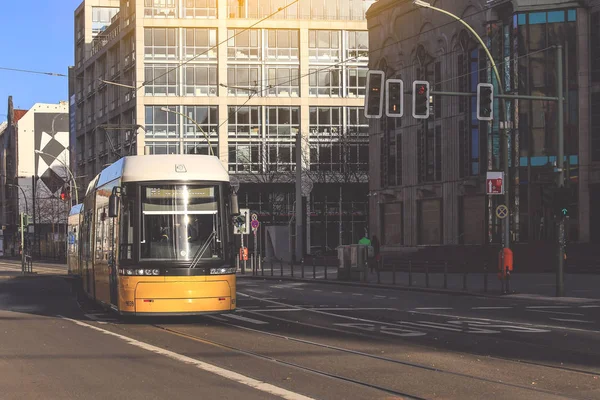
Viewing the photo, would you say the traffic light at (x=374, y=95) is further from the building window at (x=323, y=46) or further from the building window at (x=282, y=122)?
the building window at (x=323, y=46)

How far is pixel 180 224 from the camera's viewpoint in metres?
17.2

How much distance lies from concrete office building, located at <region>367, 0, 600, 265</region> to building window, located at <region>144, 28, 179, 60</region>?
2015cm

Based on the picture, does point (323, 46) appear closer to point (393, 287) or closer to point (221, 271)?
point (393, 287)

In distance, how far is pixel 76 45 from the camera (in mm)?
102438

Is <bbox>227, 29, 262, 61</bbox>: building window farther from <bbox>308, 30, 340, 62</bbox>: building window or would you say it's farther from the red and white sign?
the red and white sign

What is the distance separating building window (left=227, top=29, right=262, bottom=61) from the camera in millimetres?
78625

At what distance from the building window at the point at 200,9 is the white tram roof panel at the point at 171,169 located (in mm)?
60573

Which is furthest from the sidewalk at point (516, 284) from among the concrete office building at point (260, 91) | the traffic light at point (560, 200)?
the concrete office building at point (260, 91)

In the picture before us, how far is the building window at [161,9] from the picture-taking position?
77.2 m

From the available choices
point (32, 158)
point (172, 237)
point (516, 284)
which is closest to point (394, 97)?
point (172, 237)

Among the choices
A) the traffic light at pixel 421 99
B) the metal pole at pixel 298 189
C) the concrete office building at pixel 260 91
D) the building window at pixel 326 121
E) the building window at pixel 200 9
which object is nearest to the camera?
the traffic light at pixel 421 99

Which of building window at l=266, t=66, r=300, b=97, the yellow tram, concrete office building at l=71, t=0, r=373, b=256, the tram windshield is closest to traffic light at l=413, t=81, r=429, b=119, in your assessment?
the yellow tram

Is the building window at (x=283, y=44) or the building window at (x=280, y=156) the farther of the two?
the building window at (x=283, y=44)

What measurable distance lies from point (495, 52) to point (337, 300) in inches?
1049
